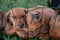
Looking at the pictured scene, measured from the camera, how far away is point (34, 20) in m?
2.60

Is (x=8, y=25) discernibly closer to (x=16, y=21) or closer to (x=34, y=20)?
(x=16, y=21)

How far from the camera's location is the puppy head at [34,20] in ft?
8.50

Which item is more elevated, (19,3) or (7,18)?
(19,3)

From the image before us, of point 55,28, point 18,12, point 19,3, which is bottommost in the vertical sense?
point 55,28

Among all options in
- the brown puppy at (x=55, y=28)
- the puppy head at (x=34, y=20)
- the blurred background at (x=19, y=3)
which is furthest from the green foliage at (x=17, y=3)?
the brown puppy at (x=55, y=28)

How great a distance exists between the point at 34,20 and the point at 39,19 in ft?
0.22

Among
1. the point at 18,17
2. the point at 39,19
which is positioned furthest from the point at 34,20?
the point at 18,17

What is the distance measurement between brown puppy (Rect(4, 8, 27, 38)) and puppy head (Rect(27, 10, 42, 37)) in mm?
78

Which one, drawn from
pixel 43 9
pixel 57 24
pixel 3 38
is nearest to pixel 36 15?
pixel 43 9

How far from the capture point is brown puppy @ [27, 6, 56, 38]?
258 cm

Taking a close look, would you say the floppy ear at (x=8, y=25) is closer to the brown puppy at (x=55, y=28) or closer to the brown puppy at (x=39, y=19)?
the brown puppy at (x=39, y=19)

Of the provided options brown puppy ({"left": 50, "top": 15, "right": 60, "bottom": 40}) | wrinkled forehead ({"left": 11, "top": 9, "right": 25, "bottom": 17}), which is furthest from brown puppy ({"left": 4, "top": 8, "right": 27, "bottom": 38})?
brown puppy ({"left": 50, "top": 15, "right": 60, "bottom": 40})

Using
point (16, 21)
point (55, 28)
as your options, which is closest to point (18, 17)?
point (16, 21)

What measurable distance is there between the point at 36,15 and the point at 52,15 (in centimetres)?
21
